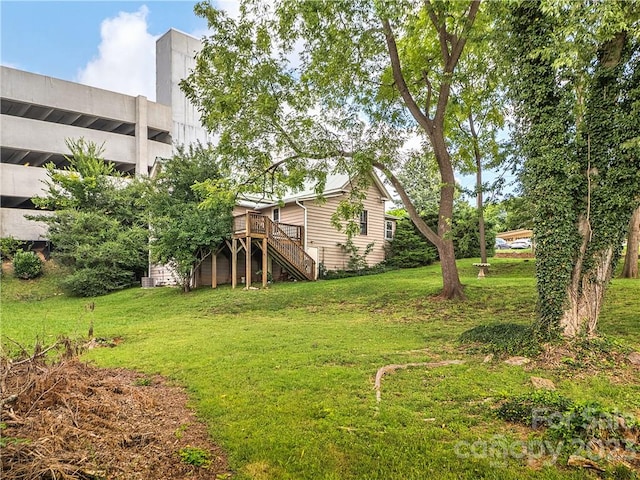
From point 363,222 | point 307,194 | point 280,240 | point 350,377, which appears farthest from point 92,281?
point 350,377

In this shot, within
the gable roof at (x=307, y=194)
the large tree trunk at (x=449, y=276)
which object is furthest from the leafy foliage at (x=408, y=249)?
the large tree trunk at (x=449, y=276)

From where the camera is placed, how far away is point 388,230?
23.0 metres

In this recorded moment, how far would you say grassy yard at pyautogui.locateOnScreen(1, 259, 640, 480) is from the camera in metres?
3.01

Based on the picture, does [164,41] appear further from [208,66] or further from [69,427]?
[69,427]

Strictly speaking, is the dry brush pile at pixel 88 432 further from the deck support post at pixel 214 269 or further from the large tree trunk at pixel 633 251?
the large tree trunk at pixel 633 251

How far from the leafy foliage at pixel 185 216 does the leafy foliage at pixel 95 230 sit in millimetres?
1718

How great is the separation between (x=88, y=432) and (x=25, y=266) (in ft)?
68.6

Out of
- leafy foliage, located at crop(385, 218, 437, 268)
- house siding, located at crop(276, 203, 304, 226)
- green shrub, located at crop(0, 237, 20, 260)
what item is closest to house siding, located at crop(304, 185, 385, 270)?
house siding, located at crop(276, 203, 304, 226)

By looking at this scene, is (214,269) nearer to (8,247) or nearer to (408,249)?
(408,249)

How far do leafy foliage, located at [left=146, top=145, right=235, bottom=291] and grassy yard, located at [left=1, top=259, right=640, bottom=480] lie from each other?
3.53 metres

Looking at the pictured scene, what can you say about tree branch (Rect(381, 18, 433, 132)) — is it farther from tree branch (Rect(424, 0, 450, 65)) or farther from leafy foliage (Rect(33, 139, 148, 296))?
leafy foliage (Rect(33, 139, 148, 296))

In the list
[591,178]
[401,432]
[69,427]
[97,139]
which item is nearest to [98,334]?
[69,427]

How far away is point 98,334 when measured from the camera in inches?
344

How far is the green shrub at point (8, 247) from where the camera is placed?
20469 millimetres
